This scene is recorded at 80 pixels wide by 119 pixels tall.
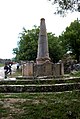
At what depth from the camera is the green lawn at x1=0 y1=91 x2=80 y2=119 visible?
9.57 metres

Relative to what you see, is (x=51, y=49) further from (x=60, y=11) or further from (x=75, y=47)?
(x=60, y=11)

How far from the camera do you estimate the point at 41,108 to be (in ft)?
34.4

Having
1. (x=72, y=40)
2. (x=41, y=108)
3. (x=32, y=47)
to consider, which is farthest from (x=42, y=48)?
(x=72, y=40)

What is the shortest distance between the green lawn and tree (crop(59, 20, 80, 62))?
60105 mm

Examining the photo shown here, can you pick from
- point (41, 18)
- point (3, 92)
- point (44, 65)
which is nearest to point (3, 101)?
point (3, 92)

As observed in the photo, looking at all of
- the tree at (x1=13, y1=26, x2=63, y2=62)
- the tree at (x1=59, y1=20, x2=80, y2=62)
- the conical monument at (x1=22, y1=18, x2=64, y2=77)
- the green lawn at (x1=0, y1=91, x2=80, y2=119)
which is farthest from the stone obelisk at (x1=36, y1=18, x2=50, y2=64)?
the tree at (x1=59, y1=20, x2=80, y2=62)

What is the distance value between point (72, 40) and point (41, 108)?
2486 inches

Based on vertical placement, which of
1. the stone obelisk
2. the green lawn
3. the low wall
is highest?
the stone obelisk

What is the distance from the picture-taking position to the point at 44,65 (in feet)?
81.6

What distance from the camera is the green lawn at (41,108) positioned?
957cm

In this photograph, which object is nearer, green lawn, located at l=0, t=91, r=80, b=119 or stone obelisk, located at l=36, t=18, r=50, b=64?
green lawn, located at l=0, t=91, r=80, b=119

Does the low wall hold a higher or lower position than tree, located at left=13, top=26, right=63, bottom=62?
lower

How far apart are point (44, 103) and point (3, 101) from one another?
1471 mm

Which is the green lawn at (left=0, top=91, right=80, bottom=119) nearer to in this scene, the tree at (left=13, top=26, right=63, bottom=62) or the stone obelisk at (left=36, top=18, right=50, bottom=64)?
the stone obelisk at (left=36, top=18, right=50, bottom=64)
